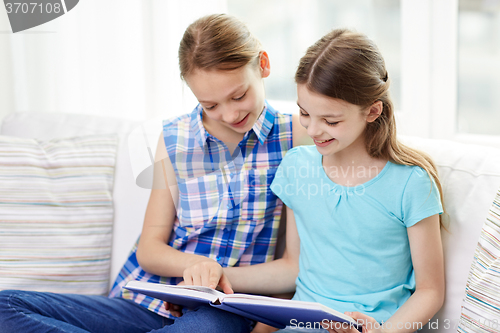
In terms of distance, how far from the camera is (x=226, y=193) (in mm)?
1146

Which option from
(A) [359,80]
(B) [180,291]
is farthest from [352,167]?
(B) [180,291]

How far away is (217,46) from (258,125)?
0.23m

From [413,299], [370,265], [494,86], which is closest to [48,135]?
[370,265]

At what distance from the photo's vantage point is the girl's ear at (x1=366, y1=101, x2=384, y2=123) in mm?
950

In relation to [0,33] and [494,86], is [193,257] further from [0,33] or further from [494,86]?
[0,33]

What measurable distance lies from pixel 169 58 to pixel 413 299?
141 cm

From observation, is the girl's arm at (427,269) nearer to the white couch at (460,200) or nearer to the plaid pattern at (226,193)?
the white couch at (460,200)

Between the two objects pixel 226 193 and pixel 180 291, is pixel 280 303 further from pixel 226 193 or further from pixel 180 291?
pixel 226 193

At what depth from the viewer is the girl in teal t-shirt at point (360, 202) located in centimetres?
91

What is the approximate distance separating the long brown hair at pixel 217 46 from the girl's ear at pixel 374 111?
0.98 ft

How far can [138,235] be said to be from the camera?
133 cm

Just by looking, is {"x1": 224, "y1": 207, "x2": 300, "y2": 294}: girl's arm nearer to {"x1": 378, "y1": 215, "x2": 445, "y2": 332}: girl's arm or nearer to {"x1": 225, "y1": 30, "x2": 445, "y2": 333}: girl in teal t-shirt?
{"x1": 225, "y1": 30, "x2": 445, "y2": 333}: girl in teal t-shirt

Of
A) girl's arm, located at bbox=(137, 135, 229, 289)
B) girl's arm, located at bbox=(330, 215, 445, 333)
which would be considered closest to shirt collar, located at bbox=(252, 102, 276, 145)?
girl's arm, located at bbox=(137, 135, 229, 289)

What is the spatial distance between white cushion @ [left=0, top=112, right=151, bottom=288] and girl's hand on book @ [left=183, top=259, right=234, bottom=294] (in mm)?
387
